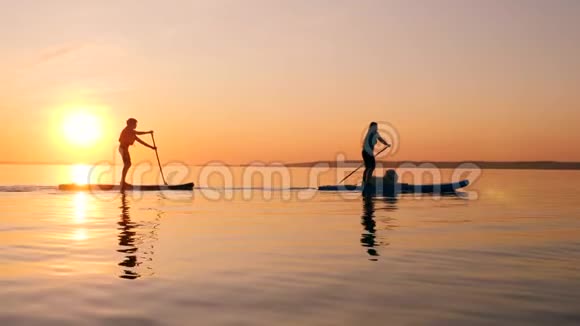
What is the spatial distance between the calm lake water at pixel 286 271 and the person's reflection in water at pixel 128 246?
41 millimetres

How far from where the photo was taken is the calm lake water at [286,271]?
5.49 m

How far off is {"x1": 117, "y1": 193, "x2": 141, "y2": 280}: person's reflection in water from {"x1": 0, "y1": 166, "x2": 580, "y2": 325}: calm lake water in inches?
1.6

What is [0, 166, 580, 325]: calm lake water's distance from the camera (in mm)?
5488

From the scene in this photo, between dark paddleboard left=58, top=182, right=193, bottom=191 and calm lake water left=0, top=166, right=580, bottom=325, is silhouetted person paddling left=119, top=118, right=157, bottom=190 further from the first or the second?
calm lake water left=0, top=166, right=580, bottom=325

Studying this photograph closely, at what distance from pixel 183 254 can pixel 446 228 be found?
6876 mm

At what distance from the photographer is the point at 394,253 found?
9.40 m

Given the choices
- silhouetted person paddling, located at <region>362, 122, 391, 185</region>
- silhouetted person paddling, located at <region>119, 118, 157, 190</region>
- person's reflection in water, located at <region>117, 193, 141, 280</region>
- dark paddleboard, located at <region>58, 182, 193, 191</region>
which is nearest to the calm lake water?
person's reflection in water, located at <region>117, 193, 141, 280</region>

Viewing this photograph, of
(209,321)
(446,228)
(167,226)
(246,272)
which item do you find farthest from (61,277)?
(446,228)

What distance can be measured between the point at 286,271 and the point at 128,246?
3.46 m

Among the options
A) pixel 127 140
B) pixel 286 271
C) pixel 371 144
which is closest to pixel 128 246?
pixel 286 271

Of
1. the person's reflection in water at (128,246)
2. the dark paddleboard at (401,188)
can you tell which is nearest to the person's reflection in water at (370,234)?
the person's reflection in water at (128,246)

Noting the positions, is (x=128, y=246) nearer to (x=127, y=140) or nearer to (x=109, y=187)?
(x=127, y=140)

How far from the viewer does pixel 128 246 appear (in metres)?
9.90

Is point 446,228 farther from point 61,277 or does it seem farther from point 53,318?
point 53,318
